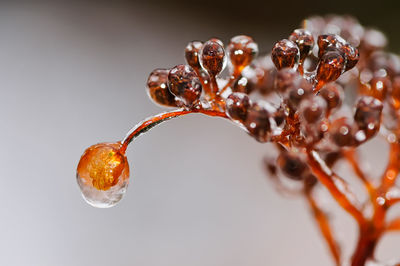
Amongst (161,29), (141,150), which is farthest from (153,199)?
(161,29)

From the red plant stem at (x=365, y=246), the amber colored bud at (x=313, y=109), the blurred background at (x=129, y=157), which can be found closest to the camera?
the amber colored bud at (x=313, y=109)

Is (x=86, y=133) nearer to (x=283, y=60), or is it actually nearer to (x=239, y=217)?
(x=239, y=217)

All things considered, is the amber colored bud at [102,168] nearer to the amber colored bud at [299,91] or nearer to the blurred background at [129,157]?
the amber colored bud at [299,91]

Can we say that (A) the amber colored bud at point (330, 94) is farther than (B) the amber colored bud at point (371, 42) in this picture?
No

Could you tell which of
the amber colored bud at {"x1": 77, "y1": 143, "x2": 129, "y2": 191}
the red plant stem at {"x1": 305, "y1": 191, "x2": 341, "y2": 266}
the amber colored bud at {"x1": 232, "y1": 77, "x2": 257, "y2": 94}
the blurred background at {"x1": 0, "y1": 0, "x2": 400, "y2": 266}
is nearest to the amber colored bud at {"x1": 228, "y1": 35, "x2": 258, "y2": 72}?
the amber colored bud at {"x1": 232, "y1": 77, "x2": 257, "y2": 94}

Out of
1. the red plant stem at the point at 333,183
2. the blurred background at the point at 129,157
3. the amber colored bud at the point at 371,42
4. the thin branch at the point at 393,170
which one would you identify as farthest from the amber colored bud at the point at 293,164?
the blurred background at the point at 129,157

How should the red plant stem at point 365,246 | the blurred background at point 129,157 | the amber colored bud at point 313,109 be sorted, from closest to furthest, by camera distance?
the amber colored bud at point 313,109
the red plant stem at point 365,246
the blurred background at point 129,157

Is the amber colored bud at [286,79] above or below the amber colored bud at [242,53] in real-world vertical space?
below
